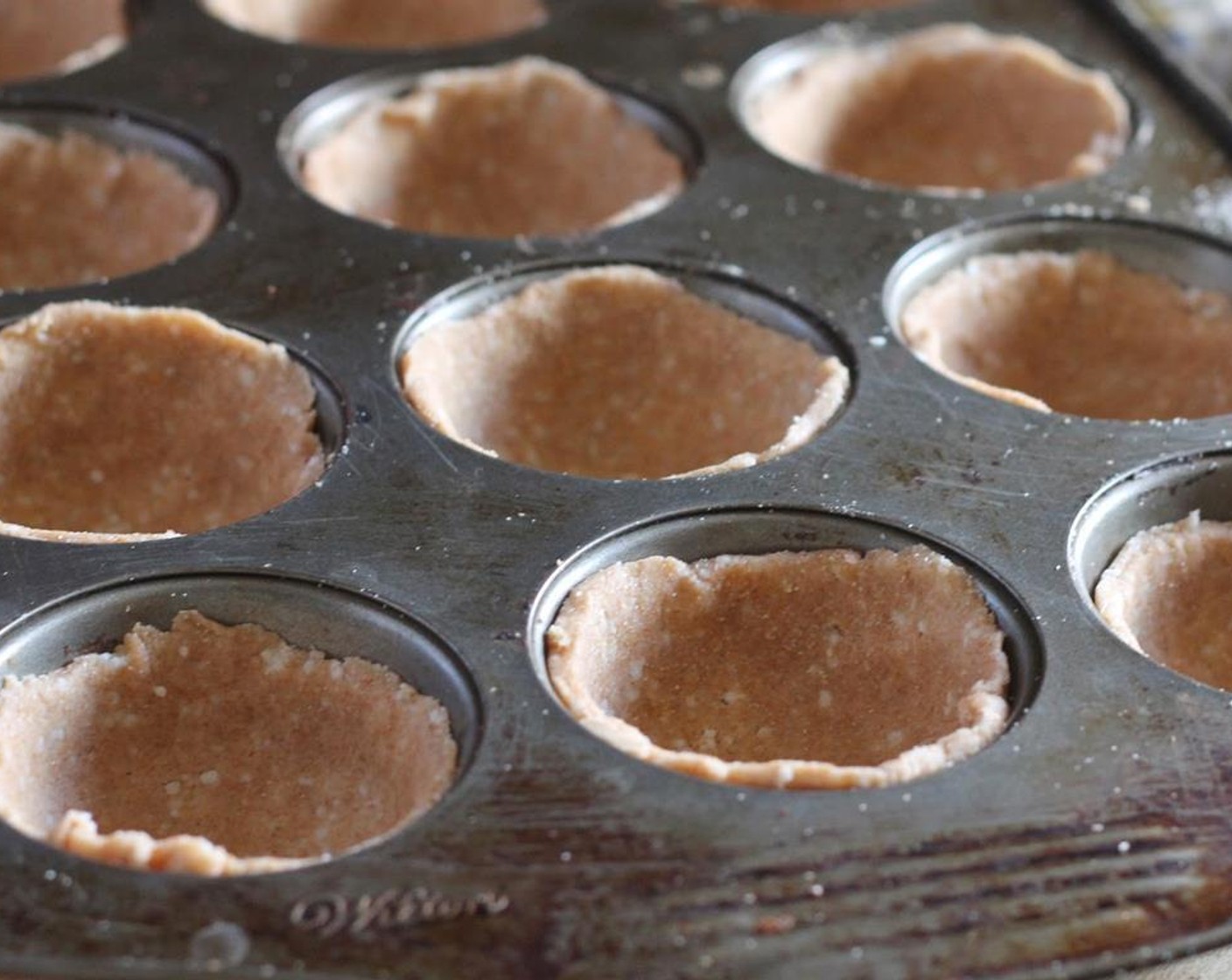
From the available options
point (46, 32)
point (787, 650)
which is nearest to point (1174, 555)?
point (787, 650)

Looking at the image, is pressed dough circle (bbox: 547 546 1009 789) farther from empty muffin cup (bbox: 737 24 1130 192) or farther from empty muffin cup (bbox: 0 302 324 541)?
empty muffin cup (bbox: 737 24 1130 192)

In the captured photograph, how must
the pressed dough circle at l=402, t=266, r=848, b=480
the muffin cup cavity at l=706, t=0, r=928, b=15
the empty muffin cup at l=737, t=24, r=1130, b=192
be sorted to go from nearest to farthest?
the pressed dough circle at l=402, t=266, r=848, b=480 < the empty muffin cup at l=737, t=24, r=1130, b=192 < the muffin cup cavity at l=706, t=0, r=928, b=15

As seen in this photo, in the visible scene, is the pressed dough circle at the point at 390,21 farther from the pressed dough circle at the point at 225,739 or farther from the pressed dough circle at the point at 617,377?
the pressed dough circle at the point at 225,739

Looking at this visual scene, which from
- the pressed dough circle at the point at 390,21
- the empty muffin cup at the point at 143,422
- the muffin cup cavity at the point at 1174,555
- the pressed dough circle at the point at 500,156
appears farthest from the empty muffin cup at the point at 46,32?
the muffin cup cavity at the point at 1174,555

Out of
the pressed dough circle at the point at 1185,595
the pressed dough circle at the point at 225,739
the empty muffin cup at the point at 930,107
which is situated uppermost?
the empty muffin cup at the point at 930,107

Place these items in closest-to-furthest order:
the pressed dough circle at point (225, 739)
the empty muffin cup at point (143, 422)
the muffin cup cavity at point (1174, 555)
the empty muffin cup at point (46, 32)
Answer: the pressed dough circle at point (225, 739), the muffin cup cavity at point (1174, 555), the empty muffin cup at point (143, 422), the empty muffin cup at point (46, 32)

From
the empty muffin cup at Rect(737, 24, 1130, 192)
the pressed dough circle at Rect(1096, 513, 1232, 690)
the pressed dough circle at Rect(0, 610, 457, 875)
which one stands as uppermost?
the empty muffin cup at Rect(737, 24, 1130, 192)

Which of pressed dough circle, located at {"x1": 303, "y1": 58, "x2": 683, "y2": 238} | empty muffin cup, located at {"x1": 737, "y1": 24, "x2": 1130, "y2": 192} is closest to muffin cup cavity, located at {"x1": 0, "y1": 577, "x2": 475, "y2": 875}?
pressed dough circle, located at {"x1": 303, "y1": 58, "x2": 683, "y2": 238}

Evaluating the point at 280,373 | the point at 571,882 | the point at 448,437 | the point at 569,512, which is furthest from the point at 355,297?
the point at 571,882

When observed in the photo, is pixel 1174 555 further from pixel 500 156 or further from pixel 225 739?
pixel 500 156
